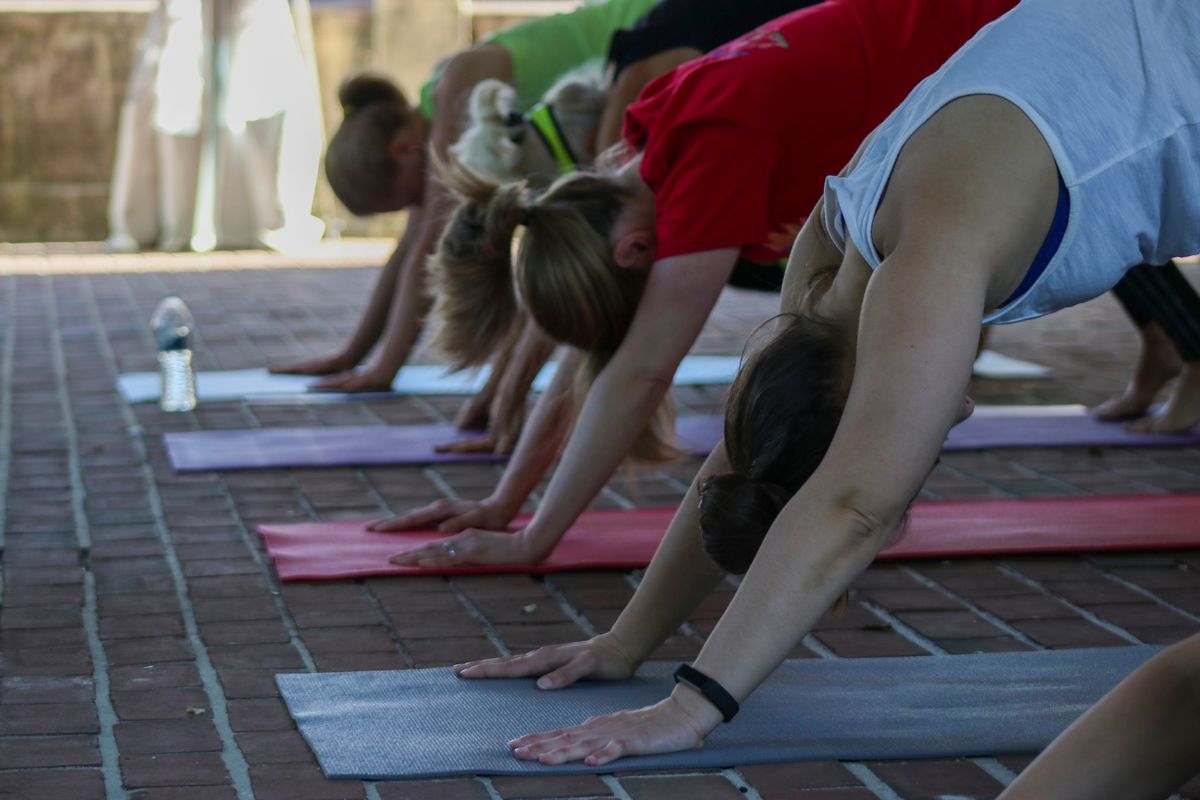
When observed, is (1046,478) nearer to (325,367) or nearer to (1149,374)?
(1149,374)

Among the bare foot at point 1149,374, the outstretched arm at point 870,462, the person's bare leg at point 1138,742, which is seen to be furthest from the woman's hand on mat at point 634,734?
the bare foot at point 1149,374

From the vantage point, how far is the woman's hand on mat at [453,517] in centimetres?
299

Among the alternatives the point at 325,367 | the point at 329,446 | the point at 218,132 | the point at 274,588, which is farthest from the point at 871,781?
the point at 218,132

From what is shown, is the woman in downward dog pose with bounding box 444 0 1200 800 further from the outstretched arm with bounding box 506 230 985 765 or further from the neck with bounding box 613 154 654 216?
the neck with bounding box 613 154 654 216

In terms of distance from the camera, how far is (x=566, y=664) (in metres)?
2.18

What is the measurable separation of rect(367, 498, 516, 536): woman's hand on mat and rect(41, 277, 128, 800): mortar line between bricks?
54 centimetres

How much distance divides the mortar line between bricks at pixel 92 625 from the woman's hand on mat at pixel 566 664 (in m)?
0.47

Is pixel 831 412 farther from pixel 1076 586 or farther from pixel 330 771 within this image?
pixel 1076 586

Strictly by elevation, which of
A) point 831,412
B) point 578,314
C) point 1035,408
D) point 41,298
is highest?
point 831,412

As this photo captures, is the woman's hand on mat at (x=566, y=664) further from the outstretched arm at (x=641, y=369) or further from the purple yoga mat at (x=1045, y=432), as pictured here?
the purple yoga mat at (x=1045, y=432)

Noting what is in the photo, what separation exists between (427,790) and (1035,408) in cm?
287

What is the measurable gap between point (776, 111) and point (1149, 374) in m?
1.97

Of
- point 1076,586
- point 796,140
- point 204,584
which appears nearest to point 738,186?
point 796,140

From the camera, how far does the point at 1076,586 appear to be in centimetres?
275
